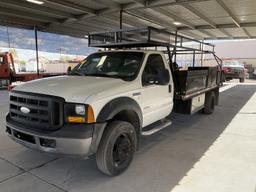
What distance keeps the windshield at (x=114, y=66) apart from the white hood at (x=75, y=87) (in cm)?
37

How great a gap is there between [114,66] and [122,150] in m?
1.56

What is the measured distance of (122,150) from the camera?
3.36 m

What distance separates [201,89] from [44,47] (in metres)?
24.1

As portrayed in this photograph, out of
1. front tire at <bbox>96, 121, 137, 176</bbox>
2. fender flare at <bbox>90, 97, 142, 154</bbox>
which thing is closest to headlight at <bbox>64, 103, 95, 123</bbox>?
fender flare at <bbox>90, 97, 142, 154</bbox>

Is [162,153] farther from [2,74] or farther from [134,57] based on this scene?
[2,74]

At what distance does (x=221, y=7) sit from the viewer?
364 inches

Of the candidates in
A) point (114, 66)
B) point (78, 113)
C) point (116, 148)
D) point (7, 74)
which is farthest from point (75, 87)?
point (7, 74)

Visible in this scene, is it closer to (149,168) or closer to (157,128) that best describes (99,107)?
Answer: (149,168)

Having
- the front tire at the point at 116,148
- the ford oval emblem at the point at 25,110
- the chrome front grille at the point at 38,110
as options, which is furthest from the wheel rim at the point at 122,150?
the ford oval emblem at the point at 25,110

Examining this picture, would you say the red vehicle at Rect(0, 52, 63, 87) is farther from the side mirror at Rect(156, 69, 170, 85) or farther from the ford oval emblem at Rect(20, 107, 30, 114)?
the ford oval emblem at Rect(20, 107, 30, 114)

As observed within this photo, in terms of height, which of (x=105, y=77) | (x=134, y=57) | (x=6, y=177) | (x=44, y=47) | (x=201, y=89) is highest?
(x=44, y=47)

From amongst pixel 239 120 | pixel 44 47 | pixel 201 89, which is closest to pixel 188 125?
pixel 201 89

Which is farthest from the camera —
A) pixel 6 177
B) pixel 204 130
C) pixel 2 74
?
pixel 2 74

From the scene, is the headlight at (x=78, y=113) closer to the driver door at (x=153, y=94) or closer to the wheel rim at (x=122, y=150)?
the wheel rim at (x=122, y=150)
